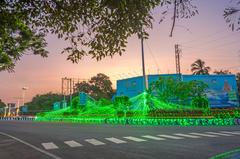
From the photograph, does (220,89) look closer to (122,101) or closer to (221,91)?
(221,91)

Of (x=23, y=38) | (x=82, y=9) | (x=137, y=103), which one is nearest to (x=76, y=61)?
(x=82, y=9)

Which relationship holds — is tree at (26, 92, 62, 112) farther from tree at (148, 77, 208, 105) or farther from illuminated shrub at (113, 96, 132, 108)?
illuminated shrub at (113, 96, 132, 108)

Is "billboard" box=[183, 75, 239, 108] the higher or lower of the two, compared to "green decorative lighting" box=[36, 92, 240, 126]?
higher

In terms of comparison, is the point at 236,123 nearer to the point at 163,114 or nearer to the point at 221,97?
the point at 163,114

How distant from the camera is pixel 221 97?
59719 mm

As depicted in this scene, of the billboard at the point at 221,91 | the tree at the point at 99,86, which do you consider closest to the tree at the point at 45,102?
the tree at the point at 99,86

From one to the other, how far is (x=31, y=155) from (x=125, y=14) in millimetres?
6680

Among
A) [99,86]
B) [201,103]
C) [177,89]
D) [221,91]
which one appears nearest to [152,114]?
[201,103]

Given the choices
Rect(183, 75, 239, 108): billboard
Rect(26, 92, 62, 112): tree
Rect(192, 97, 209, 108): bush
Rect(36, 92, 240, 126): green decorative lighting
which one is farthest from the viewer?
Rect(26, 92, 62, 112): tree

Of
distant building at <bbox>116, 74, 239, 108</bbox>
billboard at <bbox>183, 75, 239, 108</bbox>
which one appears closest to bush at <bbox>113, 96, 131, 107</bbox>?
distant building at <bbox>116, 74, 239, 108</bbox>

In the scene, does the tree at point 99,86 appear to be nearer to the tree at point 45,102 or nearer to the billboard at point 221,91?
the tree at point 45,102

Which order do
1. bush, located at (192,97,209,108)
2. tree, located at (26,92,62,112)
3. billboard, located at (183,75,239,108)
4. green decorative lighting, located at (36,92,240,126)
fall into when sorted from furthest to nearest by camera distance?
tree, located at (26,92,62,112), billboard, located at (183,75,239,108), bush, located at (192,97,209,108), green decorative lighting, located at (36,92,240,126)

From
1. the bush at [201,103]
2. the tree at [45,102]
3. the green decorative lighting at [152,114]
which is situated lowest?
the green decorative lighting at [152,114]

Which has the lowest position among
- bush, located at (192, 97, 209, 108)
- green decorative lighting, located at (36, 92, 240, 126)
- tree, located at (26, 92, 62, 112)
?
green decorative lighting, located at (36, 92, 240, 126)
